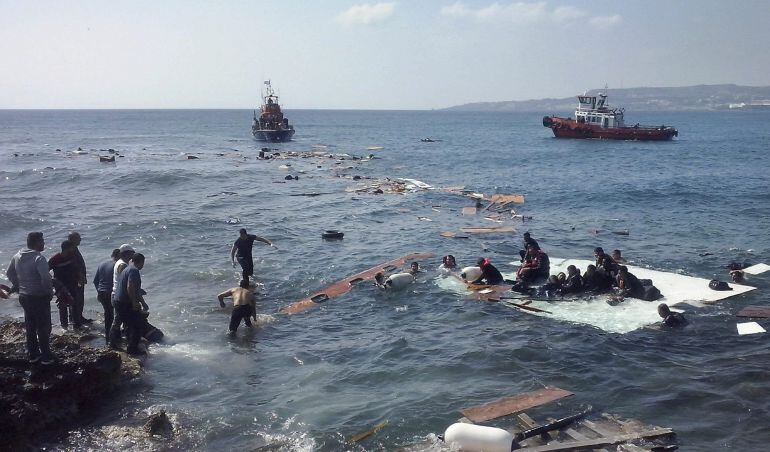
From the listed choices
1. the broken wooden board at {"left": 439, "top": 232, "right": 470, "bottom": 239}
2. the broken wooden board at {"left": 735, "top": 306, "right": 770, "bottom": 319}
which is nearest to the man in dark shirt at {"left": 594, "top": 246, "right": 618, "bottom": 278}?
the broken wooden board at {"left": 735, "top": 306, "right": 770, "bottom": 319}

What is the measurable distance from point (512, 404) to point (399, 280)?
7591mm

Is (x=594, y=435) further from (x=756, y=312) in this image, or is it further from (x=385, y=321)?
(x=756, y=312)

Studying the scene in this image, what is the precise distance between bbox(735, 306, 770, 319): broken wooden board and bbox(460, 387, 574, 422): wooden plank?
6647mm

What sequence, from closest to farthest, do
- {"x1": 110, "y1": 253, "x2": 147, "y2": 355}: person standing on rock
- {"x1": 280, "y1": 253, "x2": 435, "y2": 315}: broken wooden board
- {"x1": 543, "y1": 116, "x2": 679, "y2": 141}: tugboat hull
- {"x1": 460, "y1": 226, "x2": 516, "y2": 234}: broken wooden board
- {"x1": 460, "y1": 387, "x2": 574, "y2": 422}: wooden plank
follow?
{"x1": 460, "y1": 387, "x2": 574, "y2": 422}: wooden plank < {"x1": 110, "y1": 253, "x2": 147, "y2": 355}: person standing on rock < {"x1": 280, "y1": 253, "x2": 435, "y2": 315}: broken wooden board < {"x1": 460, "y1": 226, "x2": 516, "y2": 234}: broken wooden board < {"x1": 543, "y1": 116, "x2": 679, "y2": 141}: tugboat hull

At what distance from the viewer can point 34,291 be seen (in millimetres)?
9227

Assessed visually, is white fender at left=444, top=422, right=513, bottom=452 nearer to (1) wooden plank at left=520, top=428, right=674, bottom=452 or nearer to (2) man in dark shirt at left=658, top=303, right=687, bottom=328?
(1) wooden plank at left=520, top=428, right=674, bottom=452

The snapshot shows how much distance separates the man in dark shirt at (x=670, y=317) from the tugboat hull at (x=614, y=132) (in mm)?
67018

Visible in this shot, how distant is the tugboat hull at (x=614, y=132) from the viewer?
75250mm

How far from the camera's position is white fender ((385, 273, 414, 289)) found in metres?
17.0

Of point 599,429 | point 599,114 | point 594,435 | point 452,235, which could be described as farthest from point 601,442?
point 599,114

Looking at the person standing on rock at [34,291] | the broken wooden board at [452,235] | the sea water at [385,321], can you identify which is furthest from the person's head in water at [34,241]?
the broken wooden board at [452,235]

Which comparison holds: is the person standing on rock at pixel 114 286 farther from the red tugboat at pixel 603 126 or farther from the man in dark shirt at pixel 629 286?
the red tugboat at pixel 603 126

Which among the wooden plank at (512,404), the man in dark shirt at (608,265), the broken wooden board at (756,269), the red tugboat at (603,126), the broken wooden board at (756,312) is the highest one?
the red tugboat at (603,126)

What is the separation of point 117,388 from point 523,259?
1197 centimetres
